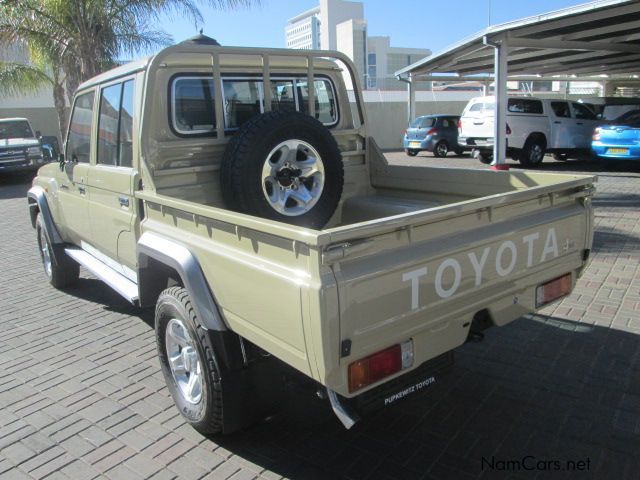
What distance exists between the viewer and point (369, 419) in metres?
3.20

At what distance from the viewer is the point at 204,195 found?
147 inches

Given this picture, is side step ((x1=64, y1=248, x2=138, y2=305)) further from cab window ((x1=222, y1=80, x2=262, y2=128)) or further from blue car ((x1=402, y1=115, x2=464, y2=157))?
blue car ((x1=402, y1=115, x2=464, y2=157))

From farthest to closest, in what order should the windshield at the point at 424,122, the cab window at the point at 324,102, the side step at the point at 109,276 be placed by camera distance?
the windshield at the point at 424,122, the cab window at the point at 324,102, the side step at the point at 109,276

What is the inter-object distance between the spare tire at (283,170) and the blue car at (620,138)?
10558 mm

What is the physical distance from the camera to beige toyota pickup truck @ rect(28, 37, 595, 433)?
85.8 inches

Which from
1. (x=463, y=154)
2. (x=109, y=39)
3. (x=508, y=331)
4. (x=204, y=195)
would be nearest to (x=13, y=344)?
(x=204, y=195)

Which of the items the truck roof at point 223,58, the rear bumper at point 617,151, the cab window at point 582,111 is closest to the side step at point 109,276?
the truck roof at point 223,58

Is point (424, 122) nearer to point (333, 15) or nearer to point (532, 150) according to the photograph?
point (532, 150)

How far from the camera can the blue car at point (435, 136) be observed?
696 inches

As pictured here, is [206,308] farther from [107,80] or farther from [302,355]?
[107,80]

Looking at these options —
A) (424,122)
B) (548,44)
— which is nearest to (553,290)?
(548,44)

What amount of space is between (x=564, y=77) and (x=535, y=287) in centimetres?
2593

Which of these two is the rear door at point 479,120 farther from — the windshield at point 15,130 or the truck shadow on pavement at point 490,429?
the windshield at point 15,130

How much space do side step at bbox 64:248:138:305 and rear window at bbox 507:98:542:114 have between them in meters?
11.9
